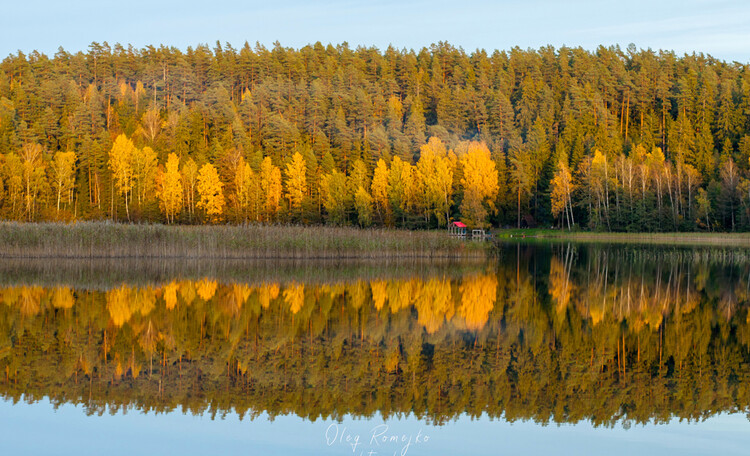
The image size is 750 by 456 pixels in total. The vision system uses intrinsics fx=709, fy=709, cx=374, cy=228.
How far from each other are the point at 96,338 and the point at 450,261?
18.9 m

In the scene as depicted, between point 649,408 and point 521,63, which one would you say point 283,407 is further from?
point 521,63

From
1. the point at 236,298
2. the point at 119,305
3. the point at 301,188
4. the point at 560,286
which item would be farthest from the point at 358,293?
the point at 301,188

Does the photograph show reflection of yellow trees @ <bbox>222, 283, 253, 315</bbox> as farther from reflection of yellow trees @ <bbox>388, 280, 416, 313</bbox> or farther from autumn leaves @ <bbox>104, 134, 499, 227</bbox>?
autumn leaves @ <bbox>104, 134, 499, 227</bbox>

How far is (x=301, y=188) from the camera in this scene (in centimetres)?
6944

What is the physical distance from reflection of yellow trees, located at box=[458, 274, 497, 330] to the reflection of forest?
2.9 inches

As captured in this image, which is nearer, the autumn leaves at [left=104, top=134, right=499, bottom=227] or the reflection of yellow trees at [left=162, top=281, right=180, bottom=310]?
the reflection of yellow trees at [left=162, top=281, right=180, bottom=310]

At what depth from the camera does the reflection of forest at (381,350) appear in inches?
343

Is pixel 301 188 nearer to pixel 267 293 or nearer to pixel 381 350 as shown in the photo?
pixel 267 293

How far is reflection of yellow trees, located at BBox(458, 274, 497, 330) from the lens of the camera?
14495 millimetres

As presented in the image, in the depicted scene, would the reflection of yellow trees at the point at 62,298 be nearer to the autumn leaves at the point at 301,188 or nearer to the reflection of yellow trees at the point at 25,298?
the reflection of yellow trees at the point at 25,298

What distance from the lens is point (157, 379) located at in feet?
30.7

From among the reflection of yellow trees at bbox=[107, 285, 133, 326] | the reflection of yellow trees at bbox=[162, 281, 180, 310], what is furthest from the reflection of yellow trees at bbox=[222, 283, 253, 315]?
the reflection of yellow trees at bbox=[107, 285, 133, 326]

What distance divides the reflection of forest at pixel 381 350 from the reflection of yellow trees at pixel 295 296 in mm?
68

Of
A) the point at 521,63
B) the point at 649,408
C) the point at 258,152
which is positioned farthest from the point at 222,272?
the point at 521,63
